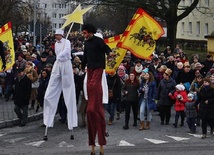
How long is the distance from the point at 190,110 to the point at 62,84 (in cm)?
364

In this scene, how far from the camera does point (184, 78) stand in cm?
1711

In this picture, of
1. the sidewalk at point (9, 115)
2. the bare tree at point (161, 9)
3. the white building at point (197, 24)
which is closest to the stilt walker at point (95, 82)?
the sidewalk at point (9, 115)

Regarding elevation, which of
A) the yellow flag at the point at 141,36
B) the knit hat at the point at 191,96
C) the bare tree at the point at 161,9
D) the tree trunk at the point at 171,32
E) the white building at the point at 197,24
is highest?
the white building at the point at 197,24

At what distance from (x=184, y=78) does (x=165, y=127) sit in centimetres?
316

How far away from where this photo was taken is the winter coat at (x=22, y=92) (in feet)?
47.1

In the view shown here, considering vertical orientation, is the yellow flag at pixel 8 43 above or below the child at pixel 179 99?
above

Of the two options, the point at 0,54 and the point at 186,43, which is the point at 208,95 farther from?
the point at 186,43

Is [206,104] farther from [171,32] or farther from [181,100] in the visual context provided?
[171,32]

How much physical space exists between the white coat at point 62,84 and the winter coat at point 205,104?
123 inches

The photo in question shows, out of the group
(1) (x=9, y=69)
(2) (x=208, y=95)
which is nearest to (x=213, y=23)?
(1) (x=9, y=69)

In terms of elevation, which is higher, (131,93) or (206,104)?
(131,93)

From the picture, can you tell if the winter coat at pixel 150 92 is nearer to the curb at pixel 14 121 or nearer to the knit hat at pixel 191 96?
the knit hat at pixel 191 96

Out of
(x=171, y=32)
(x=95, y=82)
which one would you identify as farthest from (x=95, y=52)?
(x=171, y=32)

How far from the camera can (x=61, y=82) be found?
11.9 m
